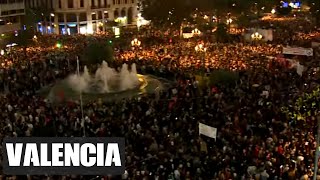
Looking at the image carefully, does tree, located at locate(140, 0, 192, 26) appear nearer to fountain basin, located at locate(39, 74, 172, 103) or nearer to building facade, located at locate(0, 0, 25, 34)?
building facade, located at locate(0, 0, 25, 34)

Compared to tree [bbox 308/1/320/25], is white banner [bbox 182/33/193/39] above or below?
below

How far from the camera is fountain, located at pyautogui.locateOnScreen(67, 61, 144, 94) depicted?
28375 millimetres

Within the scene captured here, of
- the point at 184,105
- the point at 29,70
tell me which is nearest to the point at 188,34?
the point at 29,70

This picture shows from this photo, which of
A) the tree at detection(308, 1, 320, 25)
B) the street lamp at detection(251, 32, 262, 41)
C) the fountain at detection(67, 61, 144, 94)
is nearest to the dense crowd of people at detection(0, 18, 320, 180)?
the fountain at detection(67, 61, 144, 94)

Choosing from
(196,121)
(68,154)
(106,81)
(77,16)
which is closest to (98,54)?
(106,81)

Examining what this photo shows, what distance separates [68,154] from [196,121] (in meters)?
11.3

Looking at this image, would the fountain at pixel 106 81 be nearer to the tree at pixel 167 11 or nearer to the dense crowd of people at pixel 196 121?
the dense crowd of people at pixel 196 121

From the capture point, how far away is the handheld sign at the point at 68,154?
8609 millimetres

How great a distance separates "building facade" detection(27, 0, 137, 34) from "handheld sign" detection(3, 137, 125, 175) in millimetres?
60454

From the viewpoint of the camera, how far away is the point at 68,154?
28.5 ft

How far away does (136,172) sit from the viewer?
14.9 meters

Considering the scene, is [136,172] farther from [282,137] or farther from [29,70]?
[29,70]

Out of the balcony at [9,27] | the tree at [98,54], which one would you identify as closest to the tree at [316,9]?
the tree at [98,54]

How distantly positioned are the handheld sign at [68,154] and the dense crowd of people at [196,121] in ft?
19.8
